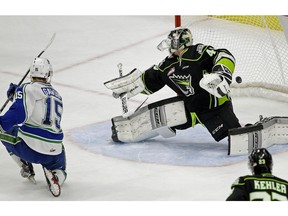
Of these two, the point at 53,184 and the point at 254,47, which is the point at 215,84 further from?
the point at 254,47

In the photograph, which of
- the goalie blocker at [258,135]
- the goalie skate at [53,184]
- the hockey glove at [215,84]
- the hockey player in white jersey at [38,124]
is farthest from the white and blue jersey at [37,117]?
the goalie blocker at [258,135]

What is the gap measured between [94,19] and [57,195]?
4247 mm

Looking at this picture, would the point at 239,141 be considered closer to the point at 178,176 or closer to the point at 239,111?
the point at 178,176

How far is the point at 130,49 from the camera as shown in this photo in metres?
8.70

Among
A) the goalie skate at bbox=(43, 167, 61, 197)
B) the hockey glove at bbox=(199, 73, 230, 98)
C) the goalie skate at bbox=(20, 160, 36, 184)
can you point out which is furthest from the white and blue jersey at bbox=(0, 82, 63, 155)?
the hockey glove at bbox=(199, 73, 230, 98)

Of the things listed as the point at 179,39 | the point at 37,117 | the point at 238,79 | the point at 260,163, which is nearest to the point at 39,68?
the point at 37,117

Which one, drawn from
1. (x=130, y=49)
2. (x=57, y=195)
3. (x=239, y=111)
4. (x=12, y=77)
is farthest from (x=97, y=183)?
(x=130, y=49)

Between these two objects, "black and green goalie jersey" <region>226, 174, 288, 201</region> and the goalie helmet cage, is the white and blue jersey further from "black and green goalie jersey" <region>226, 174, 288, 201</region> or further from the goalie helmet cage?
the goalie helmet cage

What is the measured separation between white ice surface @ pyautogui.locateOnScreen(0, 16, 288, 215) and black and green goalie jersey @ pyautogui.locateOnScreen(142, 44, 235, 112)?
0.41 m

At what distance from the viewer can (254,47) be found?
303 inches

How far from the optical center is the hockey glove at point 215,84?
230 inches

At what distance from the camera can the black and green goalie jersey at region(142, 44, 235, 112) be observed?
6043 mm

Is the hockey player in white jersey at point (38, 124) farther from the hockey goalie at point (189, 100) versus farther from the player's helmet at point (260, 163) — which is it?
the player's helmet at point (260, 163)

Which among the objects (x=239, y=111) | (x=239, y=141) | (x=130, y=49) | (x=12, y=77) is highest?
(x=130, y=49)
